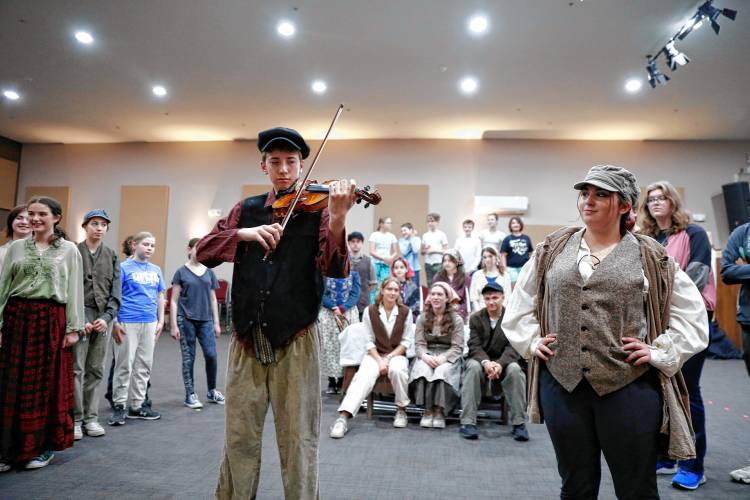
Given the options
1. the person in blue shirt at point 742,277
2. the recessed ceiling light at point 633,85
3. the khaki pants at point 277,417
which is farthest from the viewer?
the recessed ceiling light at point 633,85

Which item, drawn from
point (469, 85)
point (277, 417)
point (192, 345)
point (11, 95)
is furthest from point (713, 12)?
point (11, 95)

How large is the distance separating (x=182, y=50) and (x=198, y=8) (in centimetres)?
114

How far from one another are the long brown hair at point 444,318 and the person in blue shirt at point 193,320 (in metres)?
1.82

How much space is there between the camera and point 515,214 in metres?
9.27

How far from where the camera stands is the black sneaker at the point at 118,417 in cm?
340

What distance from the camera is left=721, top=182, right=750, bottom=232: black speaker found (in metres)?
8.00

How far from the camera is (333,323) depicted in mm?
4652

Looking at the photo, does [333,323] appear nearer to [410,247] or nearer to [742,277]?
[742,277]

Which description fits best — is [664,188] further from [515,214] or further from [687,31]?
[515,214]

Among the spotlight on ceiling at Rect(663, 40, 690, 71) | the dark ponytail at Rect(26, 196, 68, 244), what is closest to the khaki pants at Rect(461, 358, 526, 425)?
the dark ponytail at Rect(26, 196, 68, 244)

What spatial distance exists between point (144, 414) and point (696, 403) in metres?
3.61

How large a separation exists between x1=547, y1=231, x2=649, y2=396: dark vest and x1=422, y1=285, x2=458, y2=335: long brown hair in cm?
254

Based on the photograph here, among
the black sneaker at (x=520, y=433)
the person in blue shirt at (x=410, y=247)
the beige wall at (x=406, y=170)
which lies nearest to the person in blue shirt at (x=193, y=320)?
the black sneaker at (x=520, y=433)

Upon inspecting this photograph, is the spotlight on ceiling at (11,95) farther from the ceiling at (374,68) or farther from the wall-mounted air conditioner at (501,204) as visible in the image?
the wall-mounted air conditioner at (501,204)
